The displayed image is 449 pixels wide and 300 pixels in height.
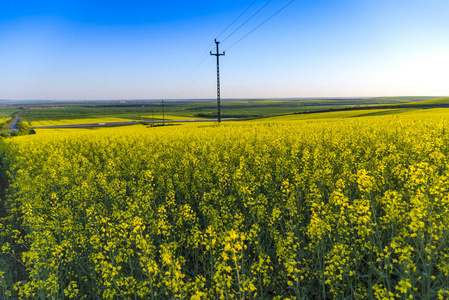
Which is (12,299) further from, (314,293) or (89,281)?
(314,293)

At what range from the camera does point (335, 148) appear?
1171 cm

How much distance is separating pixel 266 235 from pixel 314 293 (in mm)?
1555

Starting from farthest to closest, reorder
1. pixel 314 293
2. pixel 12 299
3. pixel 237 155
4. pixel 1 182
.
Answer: pixel 1 182 < pixel 237 155 < pixel 12 299 < pixel 314 293

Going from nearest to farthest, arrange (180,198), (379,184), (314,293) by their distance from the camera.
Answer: (314,293)
(379,184)
(180,198)

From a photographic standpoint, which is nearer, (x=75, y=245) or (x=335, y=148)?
(x=75, y=245)

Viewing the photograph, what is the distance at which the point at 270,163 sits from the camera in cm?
1013

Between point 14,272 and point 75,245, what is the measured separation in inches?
85.4

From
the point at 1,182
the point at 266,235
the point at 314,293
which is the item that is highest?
the point at 266,235

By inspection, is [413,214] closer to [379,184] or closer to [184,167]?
[379,184]

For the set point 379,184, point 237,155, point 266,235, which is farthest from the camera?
point 237,155

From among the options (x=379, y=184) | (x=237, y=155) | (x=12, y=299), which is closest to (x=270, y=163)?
(x=237, y=155)

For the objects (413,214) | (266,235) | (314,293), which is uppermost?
(413,214)

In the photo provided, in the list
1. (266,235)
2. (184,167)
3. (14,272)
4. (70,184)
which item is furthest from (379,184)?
(70,184)

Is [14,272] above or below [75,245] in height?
below
